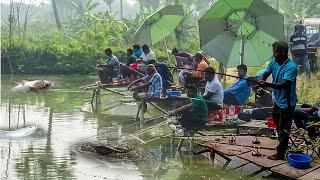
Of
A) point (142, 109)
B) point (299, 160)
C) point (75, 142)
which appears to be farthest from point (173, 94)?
point (299, 160)

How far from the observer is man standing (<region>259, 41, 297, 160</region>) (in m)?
6.53

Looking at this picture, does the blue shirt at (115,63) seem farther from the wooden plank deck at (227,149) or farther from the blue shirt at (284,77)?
the blue shirt at (284,77)

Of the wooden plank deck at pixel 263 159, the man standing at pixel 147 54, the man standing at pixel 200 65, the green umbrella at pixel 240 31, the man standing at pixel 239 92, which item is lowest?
the wooden plank deck at pixel 263 159

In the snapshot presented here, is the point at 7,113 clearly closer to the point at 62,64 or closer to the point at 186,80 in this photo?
the point at 186,80

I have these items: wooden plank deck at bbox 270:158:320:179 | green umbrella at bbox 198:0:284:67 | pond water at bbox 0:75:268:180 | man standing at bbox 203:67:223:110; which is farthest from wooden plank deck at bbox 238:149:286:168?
green umbrella at bbox 198:0:284:67

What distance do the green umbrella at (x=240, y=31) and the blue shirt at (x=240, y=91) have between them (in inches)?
93.2

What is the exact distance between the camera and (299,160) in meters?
6.51

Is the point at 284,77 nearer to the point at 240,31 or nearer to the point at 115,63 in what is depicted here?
the point at 240,31

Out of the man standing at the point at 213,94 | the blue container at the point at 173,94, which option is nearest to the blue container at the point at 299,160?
the man standing at the point at 213,94

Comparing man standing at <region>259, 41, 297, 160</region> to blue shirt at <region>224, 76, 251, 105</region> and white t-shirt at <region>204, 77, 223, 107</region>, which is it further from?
blue shirt at <region>224, 76, 251, 105</region>

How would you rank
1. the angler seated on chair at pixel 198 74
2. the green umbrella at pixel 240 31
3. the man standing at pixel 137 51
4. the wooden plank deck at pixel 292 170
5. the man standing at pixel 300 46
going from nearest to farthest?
the wooden plank deck at pixel 292 170 → the green umbrella at pixel 240 31 → the angler seated on chair at pixel 198 74 → the man standing at pixel 300 46 → the man standing at pixel 137 51

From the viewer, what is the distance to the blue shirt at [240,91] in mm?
9859

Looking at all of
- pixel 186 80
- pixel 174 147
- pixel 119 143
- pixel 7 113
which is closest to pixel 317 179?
pixel 174 147

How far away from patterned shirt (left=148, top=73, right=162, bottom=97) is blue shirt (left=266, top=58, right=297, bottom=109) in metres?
4.68
